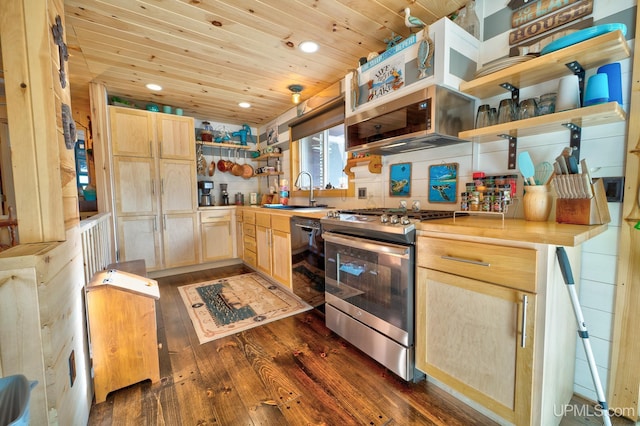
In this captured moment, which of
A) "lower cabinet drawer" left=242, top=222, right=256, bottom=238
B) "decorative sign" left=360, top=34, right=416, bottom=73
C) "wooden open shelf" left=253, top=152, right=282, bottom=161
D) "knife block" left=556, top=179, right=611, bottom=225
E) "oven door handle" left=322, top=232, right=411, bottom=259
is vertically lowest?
"lower cabinet drawer" left=242, top=222, right=256, bottom=238

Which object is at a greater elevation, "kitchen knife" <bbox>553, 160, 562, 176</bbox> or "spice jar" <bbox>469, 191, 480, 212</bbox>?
"kitchen knife" <bbox>553, 160, 562, 176</bbox>

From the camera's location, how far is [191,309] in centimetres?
253

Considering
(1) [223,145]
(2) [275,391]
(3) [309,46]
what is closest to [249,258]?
(1) [223,145]

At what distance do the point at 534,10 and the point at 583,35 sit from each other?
556mm

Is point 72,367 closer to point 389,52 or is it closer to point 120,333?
point 120,333

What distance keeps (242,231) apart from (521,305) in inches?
133

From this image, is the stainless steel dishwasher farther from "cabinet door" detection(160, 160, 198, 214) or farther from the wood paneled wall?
"cabinet door" detection(160, 160, 198, 214)

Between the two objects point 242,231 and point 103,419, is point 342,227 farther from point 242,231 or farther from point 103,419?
point 242,231

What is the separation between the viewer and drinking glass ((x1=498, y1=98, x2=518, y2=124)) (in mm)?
1490

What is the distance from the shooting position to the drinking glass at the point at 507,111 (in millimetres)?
1490

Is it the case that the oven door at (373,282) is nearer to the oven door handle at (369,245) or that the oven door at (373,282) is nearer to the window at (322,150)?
the oven door handle at (369,245)

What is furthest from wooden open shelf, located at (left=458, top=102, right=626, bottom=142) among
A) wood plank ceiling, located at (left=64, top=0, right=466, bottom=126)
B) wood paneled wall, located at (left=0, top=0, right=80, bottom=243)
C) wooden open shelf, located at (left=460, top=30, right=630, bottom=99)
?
wood paneled wall, located at (left=0, top=0, right=80, bottom=243)

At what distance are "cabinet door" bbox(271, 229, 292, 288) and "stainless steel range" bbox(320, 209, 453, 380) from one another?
2.32 feet

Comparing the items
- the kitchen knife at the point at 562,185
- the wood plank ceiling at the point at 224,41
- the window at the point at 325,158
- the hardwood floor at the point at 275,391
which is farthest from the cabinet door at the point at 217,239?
the kitchen knife at the point at 562,185
